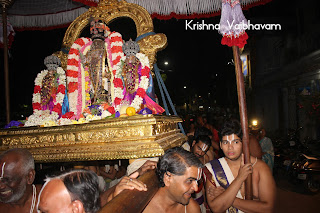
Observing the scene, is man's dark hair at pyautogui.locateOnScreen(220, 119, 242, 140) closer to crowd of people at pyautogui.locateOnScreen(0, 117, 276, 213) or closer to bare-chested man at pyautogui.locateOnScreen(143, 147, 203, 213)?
crowd of people at pyautogui.locateOnScreen(0, 117, 276, 213)

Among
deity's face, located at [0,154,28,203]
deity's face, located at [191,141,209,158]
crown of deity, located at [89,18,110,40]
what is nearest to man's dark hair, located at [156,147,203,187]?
deity's face, located at [0,154,28,203]

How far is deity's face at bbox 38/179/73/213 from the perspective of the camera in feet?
3.71

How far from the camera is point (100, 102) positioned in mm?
3447

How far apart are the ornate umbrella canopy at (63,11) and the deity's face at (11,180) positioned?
3353 mm

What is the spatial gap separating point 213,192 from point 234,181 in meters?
0.37

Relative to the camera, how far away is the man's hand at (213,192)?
2.25 meters

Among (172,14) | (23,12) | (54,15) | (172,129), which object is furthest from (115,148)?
(23,12)

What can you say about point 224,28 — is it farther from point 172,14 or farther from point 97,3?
point 97,3

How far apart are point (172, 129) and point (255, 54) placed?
16690mm

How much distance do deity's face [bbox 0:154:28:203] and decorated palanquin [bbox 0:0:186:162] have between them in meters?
0.51

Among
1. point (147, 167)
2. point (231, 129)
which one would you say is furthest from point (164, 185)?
point (231, 129)

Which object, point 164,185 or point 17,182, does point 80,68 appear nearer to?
point 17,182

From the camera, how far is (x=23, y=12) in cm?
500

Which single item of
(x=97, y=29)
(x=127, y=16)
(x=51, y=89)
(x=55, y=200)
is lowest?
(x=55, y=200)
